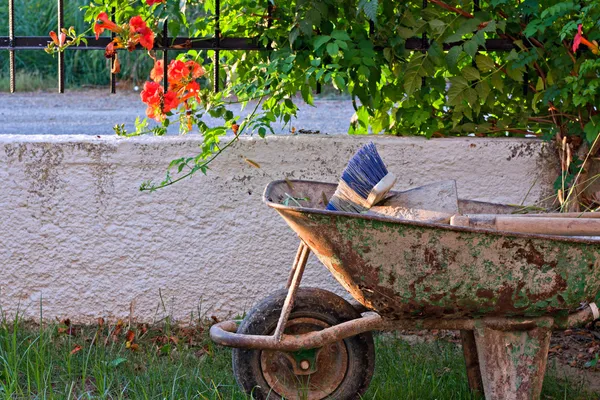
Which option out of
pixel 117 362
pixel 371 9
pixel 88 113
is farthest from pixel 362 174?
pixel 88 113

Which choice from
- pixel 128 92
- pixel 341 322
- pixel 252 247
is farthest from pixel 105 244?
pixel 128 92

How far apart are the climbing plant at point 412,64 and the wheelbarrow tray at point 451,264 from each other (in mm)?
766

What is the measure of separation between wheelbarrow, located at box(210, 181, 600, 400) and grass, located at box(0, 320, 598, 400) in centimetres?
16

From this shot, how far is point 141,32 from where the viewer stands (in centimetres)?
325

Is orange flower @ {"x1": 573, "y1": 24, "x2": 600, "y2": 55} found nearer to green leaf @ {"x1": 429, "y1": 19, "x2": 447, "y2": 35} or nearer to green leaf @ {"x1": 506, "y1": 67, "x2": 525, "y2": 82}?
green leaf @ {"x1": 506, "y1": 67, "x2": 525, "y2": 82}

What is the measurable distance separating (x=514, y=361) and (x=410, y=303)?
35 centimetres

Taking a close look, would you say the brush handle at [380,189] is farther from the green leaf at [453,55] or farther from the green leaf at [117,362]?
the green leaf at [117,362]

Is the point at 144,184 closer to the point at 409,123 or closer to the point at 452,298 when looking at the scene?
the point at 409,123

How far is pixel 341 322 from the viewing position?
9.05ft

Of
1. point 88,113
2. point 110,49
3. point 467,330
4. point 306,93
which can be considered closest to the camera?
point 467,330

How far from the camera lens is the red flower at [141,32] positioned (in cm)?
325

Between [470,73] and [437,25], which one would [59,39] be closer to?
[437,25]

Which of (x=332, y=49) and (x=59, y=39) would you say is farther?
(x=59, y=39)

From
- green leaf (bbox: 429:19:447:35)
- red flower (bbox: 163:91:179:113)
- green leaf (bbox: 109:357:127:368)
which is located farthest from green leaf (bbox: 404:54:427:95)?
green leaf (bbox: 109:357:127:368)
